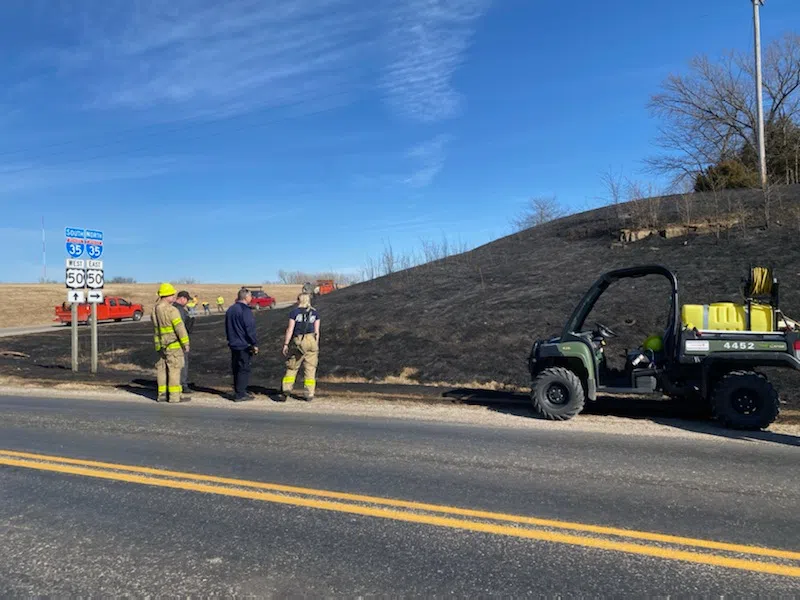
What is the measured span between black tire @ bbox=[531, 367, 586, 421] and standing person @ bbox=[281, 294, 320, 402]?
4.01m

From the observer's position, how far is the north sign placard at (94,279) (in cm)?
1545

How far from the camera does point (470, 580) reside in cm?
348

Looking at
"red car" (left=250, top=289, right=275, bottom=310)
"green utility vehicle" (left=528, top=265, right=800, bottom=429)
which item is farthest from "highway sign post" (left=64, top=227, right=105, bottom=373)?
"red car" (left=250, top=289, right=275, bottom=310)

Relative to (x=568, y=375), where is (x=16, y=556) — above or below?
below

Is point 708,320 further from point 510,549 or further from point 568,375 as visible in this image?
point 510,549

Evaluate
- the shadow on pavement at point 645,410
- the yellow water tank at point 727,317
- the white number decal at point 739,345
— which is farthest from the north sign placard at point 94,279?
the white number decal at point 739,345

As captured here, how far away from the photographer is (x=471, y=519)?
4.44m

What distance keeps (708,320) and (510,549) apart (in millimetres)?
5319

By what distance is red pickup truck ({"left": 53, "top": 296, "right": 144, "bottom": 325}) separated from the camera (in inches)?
1405

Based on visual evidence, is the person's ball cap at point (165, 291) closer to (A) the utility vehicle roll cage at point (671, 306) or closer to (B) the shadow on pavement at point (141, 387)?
(B) the shadow on pavement at point (141, 387)

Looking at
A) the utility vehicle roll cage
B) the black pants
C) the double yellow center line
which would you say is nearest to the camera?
the double yellow center line

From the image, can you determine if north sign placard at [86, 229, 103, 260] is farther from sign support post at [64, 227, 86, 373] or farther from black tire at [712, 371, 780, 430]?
black tire at [712, 371, 780, 430]

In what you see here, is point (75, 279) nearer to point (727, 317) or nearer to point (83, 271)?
point (83, 271)

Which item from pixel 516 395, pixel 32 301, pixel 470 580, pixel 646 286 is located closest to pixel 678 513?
pixel 470 580
